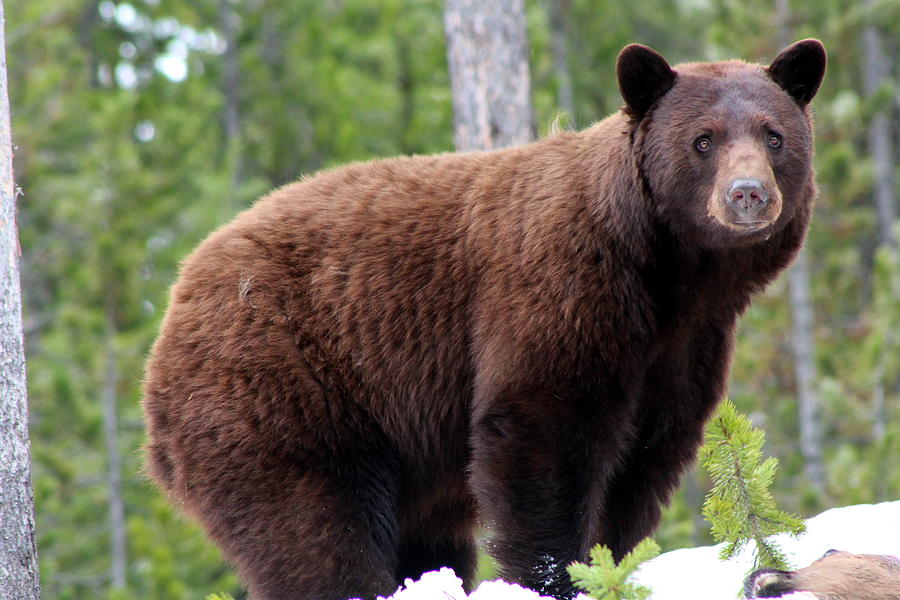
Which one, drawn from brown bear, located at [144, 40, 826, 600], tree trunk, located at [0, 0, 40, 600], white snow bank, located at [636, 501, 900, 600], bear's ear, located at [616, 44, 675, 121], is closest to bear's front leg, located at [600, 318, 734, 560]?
brown bear, located at [144, 40, 826, 600]

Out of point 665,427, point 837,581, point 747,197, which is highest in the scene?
point 747,197

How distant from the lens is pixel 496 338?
14.6 ft

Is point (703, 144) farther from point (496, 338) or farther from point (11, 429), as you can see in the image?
point (11, 429)

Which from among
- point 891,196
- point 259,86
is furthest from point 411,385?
point 259,86

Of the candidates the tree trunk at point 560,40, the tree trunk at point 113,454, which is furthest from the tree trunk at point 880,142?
the tree trunk at point 113,454

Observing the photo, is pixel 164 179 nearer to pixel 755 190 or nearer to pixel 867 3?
pixel 867 3

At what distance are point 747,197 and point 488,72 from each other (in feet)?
12.3

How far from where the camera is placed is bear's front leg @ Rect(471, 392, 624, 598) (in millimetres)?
4316

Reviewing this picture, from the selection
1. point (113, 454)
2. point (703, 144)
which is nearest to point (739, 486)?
point (703, 144)

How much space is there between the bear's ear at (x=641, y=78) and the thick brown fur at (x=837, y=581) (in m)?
1.91

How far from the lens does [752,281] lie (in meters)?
4.53

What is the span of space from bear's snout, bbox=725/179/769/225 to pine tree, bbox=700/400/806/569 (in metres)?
0.72

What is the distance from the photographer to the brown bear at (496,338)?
4.32 metres

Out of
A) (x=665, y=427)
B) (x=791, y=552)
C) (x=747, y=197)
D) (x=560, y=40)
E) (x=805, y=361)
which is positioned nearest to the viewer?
(x=747, y=197)
